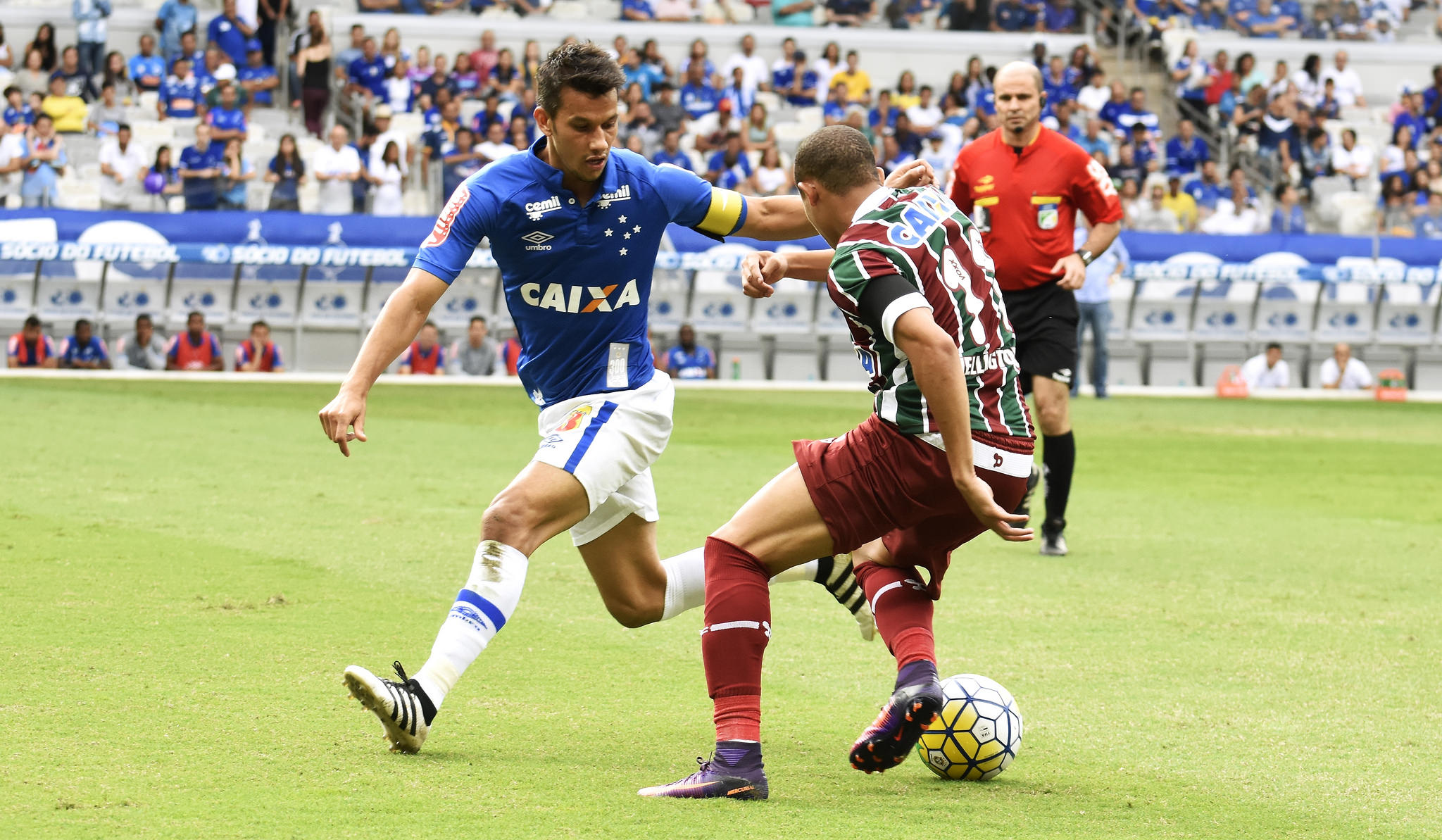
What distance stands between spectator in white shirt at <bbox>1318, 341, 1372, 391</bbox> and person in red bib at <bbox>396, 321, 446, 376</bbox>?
41.9 ft

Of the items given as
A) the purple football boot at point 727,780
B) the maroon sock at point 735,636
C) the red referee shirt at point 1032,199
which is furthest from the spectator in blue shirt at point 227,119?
the purple football boot at point 727,780

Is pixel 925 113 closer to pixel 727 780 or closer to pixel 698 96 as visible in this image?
pixel 698 96

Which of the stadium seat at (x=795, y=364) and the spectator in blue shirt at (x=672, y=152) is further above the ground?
the spectator in blue shirt at (x=672, y=152)

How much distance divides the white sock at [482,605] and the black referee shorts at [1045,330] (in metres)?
4.31

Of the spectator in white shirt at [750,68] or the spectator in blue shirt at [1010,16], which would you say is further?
the spectator in blue shirt at [1010,16]

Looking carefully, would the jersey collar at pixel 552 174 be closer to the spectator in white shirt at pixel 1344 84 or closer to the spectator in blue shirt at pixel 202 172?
the spectator in blue shirt at pixel 202 172

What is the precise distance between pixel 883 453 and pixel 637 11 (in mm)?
25712

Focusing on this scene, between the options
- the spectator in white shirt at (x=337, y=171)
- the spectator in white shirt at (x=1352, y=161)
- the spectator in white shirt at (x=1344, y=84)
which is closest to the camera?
the spectator in white shirt at (x=337, y=171)

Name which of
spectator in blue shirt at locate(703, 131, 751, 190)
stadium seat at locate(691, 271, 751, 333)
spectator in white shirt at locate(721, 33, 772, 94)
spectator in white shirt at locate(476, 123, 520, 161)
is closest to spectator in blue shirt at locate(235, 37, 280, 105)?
spectator in white shirt at locate(476, 123, 520, 161)

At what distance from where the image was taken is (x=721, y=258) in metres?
22.0

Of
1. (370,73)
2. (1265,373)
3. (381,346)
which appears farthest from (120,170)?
(381,346)

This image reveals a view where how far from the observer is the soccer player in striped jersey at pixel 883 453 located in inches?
164

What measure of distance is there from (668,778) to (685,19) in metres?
26.4

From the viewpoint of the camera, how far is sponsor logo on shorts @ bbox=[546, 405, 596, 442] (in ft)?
16.3
